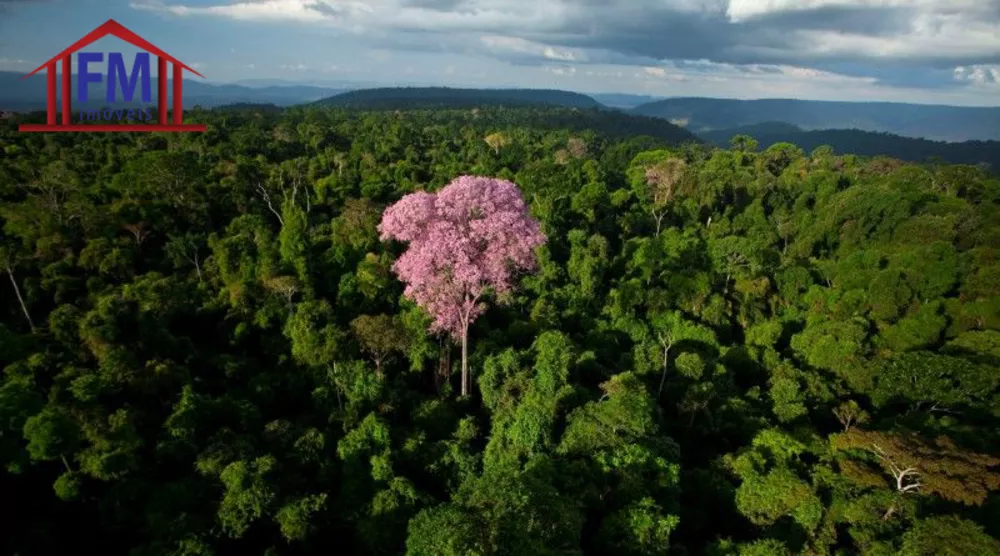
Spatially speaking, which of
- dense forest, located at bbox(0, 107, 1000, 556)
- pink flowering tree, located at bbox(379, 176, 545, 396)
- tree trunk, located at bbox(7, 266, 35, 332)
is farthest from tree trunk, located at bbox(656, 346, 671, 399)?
tree trunk, located at bbox(7, 266, 35, 332)

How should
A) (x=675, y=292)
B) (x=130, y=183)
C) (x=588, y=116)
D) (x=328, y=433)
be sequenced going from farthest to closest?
(x=588, y=116) → (x=130, y=183) → (x=675, y=292) → (x=328, y=433)

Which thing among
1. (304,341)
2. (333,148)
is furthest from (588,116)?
(304,341)

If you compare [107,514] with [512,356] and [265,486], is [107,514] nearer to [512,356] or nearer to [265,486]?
[265,486]

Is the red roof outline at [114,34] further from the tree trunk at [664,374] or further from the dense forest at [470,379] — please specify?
the tree trunk at [664,374]

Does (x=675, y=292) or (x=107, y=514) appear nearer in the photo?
(x=107, y=514)

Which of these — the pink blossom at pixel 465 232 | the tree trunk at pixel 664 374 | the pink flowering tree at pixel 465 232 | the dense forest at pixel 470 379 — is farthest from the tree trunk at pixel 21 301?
the tree trunk at pixel 664 374

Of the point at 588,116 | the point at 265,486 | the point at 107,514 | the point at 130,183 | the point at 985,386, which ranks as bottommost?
the point at 107,514

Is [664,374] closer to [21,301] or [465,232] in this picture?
[465,232]
